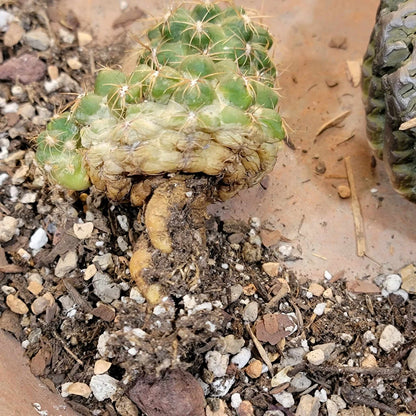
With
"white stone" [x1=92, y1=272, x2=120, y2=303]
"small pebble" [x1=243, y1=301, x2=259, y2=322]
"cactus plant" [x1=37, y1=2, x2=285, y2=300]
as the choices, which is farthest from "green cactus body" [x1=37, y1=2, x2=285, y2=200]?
"small pebble" [x1=243, y1=301, x2=259, y2=322]

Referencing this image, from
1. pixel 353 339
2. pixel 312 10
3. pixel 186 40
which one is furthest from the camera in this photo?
pixel 312 10

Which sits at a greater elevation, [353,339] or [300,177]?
[300,177]

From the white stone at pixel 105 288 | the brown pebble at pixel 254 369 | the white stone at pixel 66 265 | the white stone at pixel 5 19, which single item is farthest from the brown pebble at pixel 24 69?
the brown pebble at pixel 254 369

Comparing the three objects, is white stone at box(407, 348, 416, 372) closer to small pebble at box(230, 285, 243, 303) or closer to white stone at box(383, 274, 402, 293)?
white stone at box(383, 274, 402, 293)

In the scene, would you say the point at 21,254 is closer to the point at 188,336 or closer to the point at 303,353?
the point at 188,336

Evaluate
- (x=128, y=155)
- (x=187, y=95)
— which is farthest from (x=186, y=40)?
(x=128, y=155)

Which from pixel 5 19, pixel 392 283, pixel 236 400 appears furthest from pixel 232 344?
pixel 5 19

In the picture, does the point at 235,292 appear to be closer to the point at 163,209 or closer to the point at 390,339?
the point at 163,209
